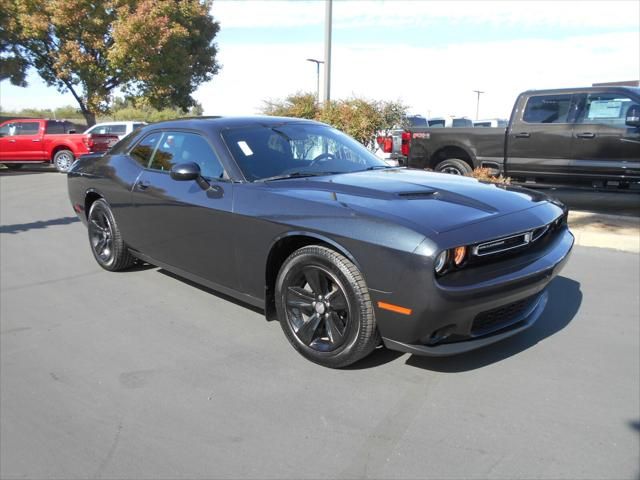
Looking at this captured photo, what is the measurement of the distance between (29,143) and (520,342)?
1679 cm

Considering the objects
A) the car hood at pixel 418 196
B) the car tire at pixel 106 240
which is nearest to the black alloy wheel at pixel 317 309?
the car hood at pixel 418 196

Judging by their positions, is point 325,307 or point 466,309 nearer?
point 466,309

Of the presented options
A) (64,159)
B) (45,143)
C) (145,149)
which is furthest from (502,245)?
(45,143)

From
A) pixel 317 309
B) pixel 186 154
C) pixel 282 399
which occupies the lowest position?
pixel 282 399

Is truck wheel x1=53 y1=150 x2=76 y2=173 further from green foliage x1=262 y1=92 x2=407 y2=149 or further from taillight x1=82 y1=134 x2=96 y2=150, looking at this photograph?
green foliage x1=262 y1=92 x2=407 y2=149

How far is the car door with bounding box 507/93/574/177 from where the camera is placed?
26.9 ft

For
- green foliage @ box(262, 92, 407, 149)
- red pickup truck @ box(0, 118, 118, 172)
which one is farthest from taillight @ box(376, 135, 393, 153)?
red pickup truck @ box(0, 118, 118, 172)

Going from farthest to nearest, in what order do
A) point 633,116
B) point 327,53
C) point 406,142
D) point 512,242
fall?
point 327,53
point 406,142
point 633,116
point 512,242

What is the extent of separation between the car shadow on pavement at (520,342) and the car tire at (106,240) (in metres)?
3.07

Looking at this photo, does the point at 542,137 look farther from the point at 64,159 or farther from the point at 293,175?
the point at 64,159

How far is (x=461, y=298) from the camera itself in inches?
105

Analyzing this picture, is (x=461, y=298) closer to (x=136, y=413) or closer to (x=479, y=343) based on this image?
(x=479, y=343)

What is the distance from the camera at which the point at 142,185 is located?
4.54 m

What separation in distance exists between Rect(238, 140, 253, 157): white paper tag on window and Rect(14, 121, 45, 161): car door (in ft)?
48.3
